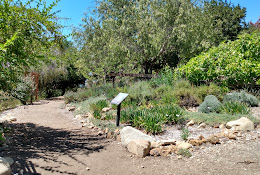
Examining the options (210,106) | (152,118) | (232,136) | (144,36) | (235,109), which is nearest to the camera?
(232,136)

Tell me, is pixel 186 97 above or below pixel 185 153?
above

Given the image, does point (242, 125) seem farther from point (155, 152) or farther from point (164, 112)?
point (155, 152)

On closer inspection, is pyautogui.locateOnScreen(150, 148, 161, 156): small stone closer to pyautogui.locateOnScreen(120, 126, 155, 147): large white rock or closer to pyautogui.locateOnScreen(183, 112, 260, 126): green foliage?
pyautogui.locateOnScreen(120, 126, 155, 147): large white rock

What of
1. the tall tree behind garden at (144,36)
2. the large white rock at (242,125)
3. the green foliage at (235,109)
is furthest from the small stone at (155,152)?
the tall tree behind garden at (144,36)

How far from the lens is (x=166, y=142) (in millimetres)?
4477

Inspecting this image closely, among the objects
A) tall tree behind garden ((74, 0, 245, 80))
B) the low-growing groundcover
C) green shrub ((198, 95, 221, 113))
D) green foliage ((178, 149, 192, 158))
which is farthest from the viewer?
tall tree behind garden ((74, 0, 245, 80))

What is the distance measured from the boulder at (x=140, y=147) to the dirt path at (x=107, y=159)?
11 cm

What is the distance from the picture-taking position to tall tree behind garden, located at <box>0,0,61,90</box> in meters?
4.79

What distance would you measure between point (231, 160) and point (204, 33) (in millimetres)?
12155

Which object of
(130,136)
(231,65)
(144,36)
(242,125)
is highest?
(144,36)

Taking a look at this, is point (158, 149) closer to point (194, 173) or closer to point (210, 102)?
point (194, 173)

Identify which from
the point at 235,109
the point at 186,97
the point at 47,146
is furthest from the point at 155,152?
the point at 186,97

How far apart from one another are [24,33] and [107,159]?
11.5 ft

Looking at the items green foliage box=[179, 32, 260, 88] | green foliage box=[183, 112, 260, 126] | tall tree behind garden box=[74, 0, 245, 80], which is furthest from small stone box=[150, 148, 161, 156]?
tall tree behind garden box=[74, 0, 245, 80]
